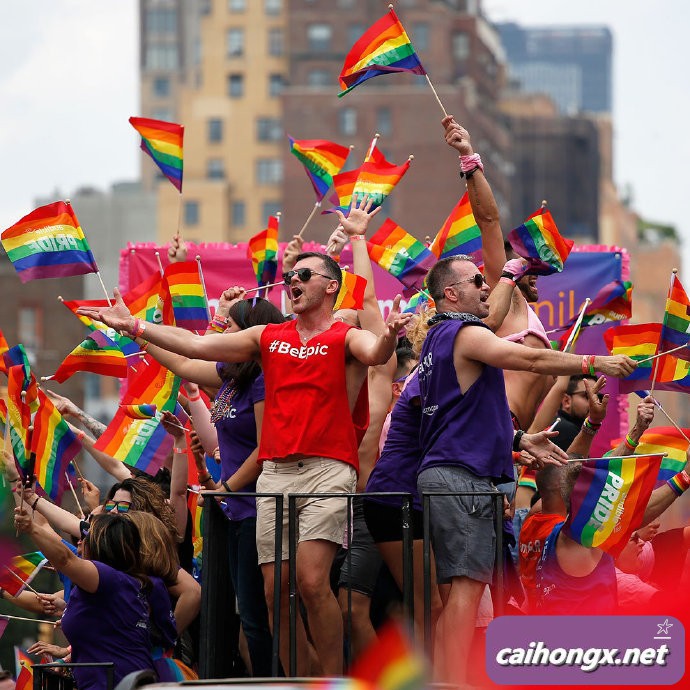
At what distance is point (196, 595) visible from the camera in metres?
9.12

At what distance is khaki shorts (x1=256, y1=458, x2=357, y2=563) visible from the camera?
787 centimetres

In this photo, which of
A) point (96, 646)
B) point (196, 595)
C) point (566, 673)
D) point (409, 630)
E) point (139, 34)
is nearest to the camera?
point (566, 673)

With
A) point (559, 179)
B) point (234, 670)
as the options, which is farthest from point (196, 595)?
point (559, 179)

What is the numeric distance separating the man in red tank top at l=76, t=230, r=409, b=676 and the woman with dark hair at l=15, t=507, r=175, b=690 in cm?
69

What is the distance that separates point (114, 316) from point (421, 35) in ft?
276

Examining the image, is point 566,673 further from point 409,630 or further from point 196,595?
point 196,595

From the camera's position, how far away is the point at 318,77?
92062 mm

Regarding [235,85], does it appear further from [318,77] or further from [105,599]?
[105,599]

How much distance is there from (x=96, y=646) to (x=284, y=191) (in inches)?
3228

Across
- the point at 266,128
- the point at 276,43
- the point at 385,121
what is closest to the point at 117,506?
the point at 385,121

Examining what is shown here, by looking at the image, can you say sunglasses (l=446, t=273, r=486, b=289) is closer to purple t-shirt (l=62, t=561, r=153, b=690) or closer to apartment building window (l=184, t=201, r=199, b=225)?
purple t-shirt (l=62, t=561, r=153, b=690)

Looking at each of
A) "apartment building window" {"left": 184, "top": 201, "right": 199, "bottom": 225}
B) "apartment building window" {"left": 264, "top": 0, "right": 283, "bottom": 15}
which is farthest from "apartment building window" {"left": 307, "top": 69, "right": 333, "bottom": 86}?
"apartment building window" {"left": 184, "top": 201, "right": 199, "bottom": 225}

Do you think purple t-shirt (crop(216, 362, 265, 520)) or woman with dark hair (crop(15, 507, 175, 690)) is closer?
woman with dark hair (crop(15, 507, 175, 690))

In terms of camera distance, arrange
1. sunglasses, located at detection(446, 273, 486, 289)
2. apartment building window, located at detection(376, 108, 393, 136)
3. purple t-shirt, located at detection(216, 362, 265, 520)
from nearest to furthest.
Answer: sunglasses, located at detection(446, 273, 486, 289) → purple t-shirt, located at detection(216, 362, 265, 520) → apartment building window, located at detection(376, 108, 393, 136)
